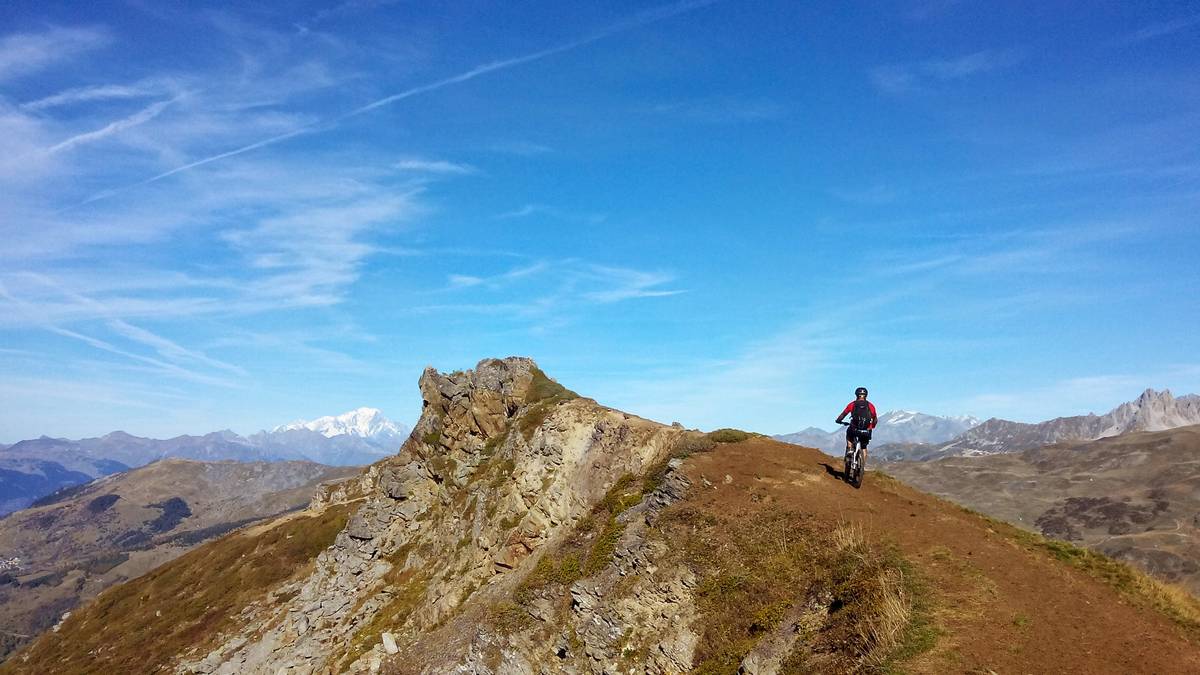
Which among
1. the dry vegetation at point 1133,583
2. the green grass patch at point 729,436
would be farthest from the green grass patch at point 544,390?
the dry vegetation at point 1133,583

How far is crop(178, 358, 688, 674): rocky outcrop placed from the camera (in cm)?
4216

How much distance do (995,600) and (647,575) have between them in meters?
15.2

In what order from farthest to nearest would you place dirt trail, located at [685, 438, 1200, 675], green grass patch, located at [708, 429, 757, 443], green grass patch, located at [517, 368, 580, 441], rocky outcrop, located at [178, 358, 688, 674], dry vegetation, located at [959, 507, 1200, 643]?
green grass patch, located at [517, 368, 580, 441] → rocky outcrop, located at [178, 358, 688, 674] → green grass patch, located at [708, 429, 757, 443] → dry vegetation, located at [959, 507, 1200, 643] → dirt trail, located at [685, 438, 1200, 675]

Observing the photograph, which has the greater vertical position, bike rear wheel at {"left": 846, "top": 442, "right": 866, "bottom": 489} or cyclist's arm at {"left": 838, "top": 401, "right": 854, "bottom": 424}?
cyclist's arm at {"left": 838, "top": 401, "right": 854, "bottom": 424}

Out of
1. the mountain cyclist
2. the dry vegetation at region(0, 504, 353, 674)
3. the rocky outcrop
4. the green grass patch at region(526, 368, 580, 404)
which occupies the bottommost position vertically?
the dry vegetation at region(0, 504, 353, 674)

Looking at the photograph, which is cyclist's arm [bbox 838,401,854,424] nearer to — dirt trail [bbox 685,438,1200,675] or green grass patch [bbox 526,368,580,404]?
dirt trail [bbox 685,438,1200,675]

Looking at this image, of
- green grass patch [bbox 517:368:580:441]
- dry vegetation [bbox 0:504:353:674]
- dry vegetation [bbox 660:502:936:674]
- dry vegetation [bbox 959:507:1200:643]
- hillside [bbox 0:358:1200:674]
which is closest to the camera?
dry vegetation [bbox 959:507:1200:643]

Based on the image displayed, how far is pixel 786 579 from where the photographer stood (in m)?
24.0

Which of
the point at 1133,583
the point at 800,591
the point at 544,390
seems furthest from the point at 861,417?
the point at 544,390

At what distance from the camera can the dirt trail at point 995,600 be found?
15.1m

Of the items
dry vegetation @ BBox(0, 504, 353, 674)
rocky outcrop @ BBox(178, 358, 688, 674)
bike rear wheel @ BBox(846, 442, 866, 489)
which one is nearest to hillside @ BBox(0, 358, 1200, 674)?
rocky outcrop @ BBox(178, 358, 688, 674)

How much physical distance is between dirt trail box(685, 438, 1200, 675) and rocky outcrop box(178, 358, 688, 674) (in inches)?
351

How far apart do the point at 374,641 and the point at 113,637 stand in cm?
6712

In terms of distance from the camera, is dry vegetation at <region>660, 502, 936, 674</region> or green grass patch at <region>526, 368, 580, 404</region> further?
green grass patch at <region>526, 368, 580, 404</region>
